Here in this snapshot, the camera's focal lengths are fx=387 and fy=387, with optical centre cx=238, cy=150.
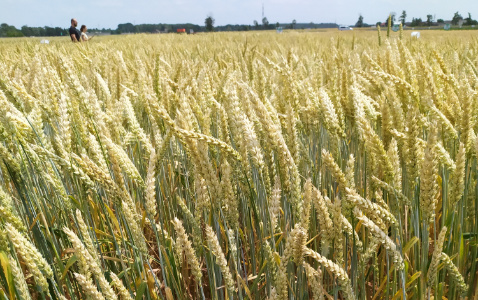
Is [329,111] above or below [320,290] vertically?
above

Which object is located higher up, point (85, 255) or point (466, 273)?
point (85, 255)

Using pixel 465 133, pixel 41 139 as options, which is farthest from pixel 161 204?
pixel 465 133

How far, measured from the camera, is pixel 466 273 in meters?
1.09

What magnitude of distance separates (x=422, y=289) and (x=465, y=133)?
0.38 metres

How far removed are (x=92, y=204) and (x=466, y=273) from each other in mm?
1214

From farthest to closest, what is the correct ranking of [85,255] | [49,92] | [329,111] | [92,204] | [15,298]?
[92,204], [49,92], [329,111], [15,298], [85,255]

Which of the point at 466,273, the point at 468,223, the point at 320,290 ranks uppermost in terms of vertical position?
the point at 320,290

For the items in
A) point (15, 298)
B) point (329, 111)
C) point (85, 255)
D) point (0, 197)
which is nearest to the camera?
point (85, 255)

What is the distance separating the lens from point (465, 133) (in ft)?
3.00

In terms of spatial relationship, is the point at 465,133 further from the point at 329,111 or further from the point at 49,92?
the point at 49,92

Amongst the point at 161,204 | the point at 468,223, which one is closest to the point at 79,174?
the point at 161,204

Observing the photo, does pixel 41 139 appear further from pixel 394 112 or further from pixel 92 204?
pixel 394 112

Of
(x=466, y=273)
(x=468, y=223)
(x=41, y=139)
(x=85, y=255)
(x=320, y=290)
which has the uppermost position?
(x=41, y=139)

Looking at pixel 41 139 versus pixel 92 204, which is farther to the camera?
pixel 92 204
